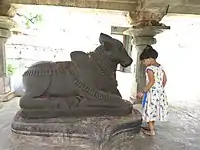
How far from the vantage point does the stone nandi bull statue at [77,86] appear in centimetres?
237

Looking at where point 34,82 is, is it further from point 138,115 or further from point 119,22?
point 119,22

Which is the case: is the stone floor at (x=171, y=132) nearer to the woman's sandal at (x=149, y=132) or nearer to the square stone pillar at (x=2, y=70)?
the woman's sandal at (x=149, y=132)

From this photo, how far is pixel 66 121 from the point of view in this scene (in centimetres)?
231

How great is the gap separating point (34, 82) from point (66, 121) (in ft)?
1.50

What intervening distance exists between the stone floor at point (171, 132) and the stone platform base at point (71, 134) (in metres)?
0.12

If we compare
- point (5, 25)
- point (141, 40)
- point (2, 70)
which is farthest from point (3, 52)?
point (141, 40)

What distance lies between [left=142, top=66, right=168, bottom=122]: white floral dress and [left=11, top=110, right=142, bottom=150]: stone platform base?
0.25 metres

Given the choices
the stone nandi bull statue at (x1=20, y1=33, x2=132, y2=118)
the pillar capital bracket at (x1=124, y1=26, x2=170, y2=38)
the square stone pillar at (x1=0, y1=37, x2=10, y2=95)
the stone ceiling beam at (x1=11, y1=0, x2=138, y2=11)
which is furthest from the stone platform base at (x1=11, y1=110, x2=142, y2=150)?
the stone ceiling beam at (x1=11, y1=0, x2=138, y2=11)

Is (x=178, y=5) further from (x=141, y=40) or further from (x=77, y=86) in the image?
(x=77, y=86)

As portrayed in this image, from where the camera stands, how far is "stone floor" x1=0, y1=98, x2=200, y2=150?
2.31m

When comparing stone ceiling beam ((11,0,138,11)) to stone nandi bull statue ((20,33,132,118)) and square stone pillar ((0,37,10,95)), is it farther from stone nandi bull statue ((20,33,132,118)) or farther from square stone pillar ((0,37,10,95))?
stone nandi bull statue ((20,33,132,118))

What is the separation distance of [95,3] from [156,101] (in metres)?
1.81

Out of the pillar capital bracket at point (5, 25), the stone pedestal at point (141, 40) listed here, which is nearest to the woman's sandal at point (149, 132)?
the stone pedestal at point (141, 40)

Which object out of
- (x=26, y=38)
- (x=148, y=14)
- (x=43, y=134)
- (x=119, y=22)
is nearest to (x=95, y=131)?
(x=43, y=134)
